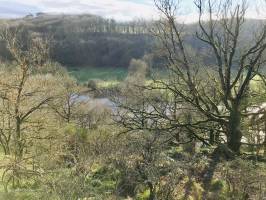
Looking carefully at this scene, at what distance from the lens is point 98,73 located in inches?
3649

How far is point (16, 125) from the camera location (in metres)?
22.7

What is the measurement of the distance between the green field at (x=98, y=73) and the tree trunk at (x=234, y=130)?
62952mm

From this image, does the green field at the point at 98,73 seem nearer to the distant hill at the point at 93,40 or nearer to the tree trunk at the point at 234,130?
the distant hill at the point at 93,40

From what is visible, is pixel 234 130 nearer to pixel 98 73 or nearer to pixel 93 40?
pixel 98 73

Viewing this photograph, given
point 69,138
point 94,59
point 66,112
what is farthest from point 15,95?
point 94,59

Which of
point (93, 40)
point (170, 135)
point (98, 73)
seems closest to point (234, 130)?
point (170, 135)

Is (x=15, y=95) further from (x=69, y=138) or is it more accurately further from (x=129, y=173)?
(x=129, y=173)

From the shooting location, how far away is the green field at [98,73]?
84938 millimetres

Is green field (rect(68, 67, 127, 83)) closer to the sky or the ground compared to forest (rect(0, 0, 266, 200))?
closer to the ground

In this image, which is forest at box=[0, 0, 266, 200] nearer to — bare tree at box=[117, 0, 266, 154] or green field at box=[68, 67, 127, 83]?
bare tree at box=[117, 0, 266, 154]

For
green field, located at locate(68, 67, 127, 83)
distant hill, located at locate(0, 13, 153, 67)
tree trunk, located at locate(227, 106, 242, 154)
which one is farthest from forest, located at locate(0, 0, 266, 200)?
distant hill, located at locate(0, 13, 153, 67)

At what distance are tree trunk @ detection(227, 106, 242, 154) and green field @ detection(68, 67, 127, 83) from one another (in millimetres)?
62952

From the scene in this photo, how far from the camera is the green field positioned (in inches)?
3344

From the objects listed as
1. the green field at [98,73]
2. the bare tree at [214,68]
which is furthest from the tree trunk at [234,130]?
the green field at [98,73]
